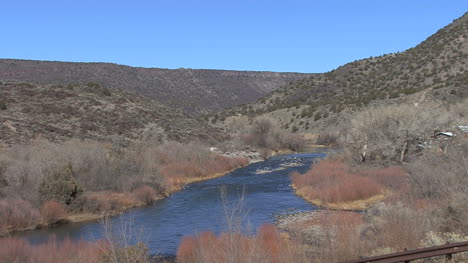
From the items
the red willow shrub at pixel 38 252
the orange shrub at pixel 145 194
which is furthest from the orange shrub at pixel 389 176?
the red willow shrub at pixel 38 252

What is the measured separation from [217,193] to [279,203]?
5.25 meters

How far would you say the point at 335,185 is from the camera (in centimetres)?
2827

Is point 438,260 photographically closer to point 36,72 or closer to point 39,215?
point 39,215

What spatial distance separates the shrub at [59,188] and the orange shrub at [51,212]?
2.50 feet

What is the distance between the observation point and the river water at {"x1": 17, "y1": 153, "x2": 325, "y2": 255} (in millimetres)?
19047

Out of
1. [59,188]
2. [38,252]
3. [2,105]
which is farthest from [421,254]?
[2,105]

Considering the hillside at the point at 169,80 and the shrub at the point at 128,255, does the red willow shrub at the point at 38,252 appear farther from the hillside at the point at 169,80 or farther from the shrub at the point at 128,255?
the hillside at the point at 169,80

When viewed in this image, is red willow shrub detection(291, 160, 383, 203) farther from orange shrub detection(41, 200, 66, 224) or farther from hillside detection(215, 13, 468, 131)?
hillside detection(215, 13, 468, 131)

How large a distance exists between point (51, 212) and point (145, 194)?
21.7 ft

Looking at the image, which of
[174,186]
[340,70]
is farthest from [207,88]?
[174,186]

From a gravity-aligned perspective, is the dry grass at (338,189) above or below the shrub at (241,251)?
below

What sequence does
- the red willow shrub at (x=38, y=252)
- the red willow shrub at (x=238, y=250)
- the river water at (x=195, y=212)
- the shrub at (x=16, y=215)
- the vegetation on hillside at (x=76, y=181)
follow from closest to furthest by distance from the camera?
the red willow shrub at (x=238, y=250)
the red willow shrub at (x=38, y=252)
the river water at (x=195, y=212)
the shrub at (x=16, y=215)
the vegetation on hillside at (x=76, y=181)

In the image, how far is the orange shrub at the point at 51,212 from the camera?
22688 mm

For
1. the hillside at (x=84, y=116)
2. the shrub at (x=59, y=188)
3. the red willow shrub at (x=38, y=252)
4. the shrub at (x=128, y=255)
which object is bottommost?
the red willow shrub at (x=38, y=252)
